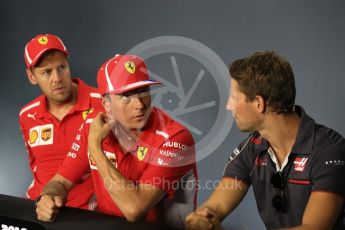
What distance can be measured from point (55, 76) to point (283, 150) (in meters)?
1.18

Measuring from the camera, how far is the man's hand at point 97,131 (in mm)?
1968

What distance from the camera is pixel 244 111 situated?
1.72 meters

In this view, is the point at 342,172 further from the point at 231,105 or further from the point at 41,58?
the point at 41,58

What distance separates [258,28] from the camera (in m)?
2.45

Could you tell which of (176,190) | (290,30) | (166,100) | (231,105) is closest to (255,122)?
(231,105)

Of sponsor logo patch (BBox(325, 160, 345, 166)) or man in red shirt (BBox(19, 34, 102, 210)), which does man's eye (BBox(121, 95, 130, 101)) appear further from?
sponsor logo patch (BBox(325, 160, 345, 166))

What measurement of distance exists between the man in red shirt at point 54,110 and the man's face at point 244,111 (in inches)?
35.9

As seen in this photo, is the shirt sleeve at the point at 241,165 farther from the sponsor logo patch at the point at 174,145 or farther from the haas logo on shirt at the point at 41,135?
the haas logo on shirt at the point at 41,135

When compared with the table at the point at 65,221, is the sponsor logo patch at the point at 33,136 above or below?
above

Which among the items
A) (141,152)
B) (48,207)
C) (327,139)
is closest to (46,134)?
(141,152)

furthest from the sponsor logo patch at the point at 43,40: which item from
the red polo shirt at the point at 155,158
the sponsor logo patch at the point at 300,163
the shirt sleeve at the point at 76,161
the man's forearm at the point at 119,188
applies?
the sponsor logo patch at the point at 300,163

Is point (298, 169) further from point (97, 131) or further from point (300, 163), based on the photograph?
point (97, 131)

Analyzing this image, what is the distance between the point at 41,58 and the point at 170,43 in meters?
0.62

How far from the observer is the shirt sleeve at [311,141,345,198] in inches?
62.7
